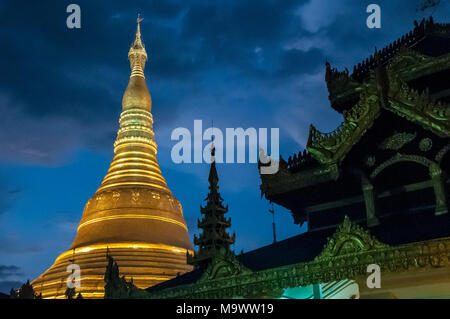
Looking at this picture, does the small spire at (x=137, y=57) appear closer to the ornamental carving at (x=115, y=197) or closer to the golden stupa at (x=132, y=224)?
the golden stupa at (x=132, y=224)

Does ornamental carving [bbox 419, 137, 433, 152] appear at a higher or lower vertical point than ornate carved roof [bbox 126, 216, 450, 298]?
higher

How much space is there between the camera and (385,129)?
12.7 m

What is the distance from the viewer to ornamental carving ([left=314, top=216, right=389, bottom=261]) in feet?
31.7

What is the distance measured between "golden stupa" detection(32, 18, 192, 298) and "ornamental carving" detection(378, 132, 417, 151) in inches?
835

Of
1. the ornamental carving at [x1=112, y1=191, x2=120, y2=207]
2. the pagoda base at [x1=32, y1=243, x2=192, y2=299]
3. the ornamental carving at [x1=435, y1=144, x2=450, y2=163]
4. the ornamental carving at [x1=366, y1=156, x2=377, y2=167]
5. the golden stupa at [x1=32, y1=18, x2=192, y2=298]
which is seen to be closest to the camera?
the ornamental carving at [x1=435, y1=144, x2=450, y2=163]

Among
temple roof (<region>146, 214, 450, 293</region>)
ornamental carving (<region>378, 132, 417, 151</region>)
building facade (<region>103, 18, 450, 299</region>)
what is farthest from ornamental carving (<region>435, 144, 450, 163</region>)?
temple roof (<region>146, 214, 450, 293</region>)

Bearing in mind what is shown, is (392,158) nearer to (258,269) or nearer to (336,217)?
(336,217)

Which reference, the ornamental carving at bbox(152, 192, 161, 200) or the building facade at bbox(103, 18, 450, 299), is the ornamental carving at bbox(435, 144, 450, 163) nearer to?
the building facade at bbox(103, 18, 450, 299)

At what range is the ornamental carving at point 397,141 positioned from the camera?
12.6 meters

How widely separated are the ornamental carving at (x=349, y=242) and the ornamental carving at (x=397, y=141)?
354 centimetres

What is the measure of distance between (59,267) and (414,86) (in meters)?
27.3

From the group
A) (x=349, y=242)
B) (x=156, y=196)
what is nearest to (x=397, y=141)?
(x=349, y=242)
